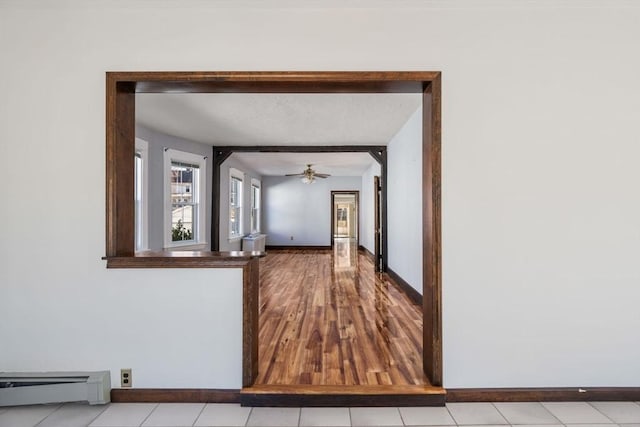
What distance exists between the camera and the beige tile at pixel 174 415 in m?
1.97

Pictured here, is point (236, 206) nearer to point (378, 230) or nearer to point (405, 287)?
point (378, 230)

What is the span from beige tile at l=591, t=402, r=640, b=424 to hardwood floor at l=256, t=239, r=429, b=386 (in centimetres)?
104

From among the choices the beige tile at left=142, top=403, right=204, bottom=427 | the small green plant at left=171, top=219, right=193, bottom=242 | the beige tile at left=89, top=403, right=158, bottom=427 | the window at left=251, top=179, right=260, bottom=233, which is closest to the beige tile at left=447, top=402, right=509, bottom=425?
the beige tile at left=142, top=403, right=204, bottom=427

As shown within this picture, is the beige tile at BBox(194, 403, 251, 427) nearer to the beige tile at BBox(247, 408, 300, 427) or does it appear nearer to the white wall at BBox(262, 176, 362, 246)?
the beige tile at BBox(247, 408, 300, 427)

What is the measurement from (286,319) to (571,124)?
3.05m

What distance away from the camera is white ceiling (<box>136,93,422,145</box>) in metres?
3.73

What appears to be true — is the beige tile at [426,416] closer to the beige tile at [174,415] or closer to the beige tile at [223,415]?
the beige tile at [223,415]

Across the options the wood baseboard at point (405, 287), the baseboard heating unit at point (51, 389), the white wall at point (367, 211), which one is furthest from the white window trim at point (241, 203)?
the baseboard heating unit at point (51, 389)

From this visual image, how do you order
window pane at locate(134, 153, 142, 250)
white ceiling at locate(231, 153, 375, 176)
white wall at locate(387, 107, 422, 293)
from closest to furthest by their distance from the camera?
white wall at locate(387, 107, 422, 293) < window pane at locate(134, 153, 142, 250) < white ceiling at locate(231, 153, 375, 176)

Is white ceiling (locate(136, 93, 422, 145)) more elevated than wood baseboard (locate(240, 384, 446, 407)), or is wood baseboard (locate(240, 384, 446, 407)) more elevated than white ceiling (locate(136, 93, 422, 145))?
white ceiling (locate(136, 93, 422, 145))

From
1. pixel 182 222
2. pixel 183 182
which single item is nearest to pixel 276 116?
pixel 183 182

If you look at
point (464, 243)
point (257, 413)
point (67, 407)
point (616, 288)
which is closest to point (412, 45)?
point (464, 243)

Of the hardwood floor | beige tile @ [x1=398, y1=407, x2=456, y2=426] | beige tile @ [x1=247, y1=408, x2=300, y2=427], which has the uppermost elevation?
the hardwood floor

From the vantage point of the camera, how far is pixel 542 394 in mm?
2174
